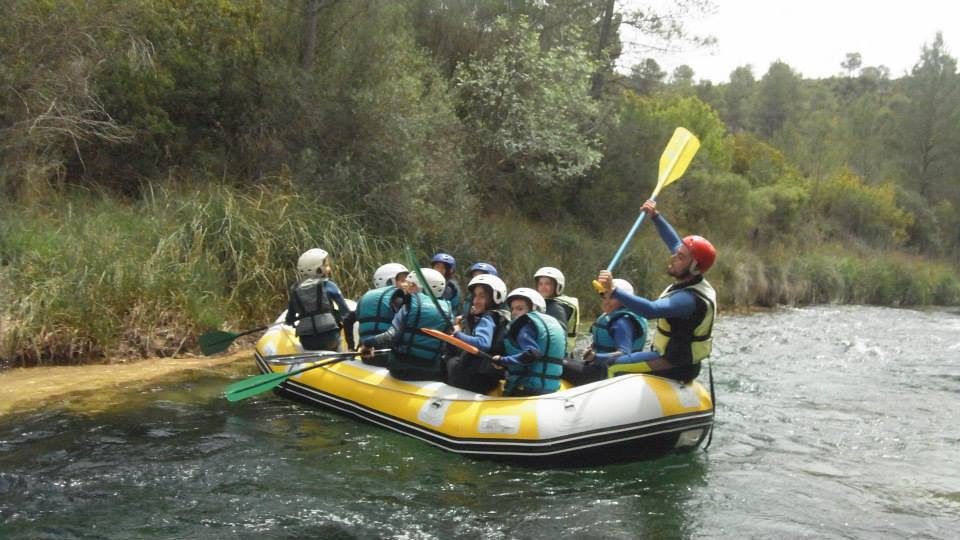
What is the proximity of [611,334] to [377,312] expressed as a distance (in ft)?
6.29

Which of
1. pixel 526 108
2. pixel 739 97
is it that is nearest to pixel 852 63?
pixel 739 97

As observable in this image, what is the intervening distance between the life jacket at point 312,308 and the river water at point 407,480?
690 mm

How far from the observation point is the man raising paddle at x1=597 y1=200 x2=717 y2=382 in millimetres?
5719

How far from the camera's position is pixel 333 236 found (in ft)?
36.7

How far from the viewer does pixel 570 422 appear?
18.8ft

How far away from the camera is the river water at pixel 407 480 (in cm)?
480

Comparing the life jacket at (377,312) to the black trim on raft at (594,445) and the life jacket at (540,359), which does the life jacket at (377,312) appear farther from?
the life jacket at (540,359)

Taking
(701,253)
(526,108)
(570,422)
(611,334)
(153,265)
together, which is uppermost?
(526,108)

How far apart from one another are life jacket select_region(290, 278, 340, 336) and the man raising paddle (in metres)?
2.87

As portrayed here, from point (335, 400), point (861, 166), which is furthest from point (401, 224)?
point (861, 166)

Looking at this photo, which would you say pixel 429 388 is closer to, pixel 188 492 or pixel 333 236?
pixel 188 492

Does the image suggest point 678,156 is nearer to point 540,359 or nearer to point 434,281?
point 434,281

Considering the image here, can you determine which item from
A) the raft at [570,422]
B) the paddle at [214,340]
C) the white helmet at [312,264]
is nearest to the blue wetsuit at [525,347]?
the raft at [570,422]

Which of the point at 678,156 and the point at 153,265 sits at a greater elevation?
the point at 678,156
